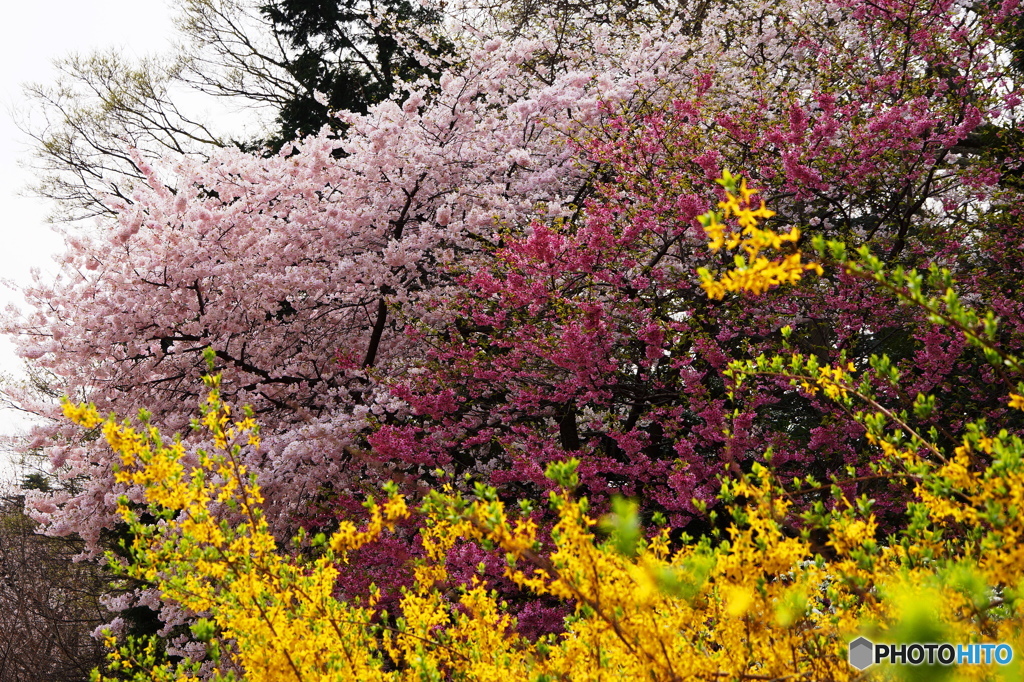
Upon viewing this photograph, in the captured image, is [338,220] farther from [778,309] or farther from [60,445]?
[778,309]

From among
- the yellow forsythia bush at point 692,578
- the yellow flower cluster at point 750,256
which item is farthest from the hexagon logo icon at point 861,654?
the yellow flower cluster at point 750,256

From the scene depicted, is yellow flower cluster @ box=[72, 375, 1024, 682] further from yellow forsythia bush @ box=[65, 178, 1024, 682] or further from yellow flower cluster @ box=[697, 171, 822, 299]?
yellow flower cluster @ box=[697, 171, 822, 299]

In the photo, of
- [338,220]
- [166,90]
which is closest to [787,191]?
[338,220]

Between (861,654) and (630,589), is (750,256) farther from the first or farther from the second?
(861,654)

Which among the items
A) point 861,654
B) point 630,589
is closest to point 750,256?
point 630,589

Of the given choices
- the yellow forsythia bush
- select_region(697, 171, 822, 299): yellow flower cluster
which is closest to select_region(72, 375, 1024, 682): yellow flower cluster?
the yellow forsythia bush

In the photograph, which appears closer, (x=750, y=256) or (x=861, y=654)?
(x=750, y=256)

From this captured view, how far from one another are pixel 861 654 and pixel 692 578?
1.71 ft

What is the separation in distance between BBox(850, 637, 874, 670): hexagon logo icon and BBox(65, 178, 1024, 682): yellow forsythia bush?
0.04 metres

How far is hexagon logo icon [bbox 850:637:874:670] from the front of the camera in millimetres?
2195

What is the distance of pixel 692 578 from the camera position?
226 centimetres

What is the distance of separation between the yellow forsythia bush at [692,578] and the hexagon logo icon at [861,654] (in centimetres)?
4

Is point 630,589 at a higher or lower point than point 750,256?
lower

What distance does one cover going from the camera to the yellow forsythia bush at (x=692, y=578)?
6.14ft
